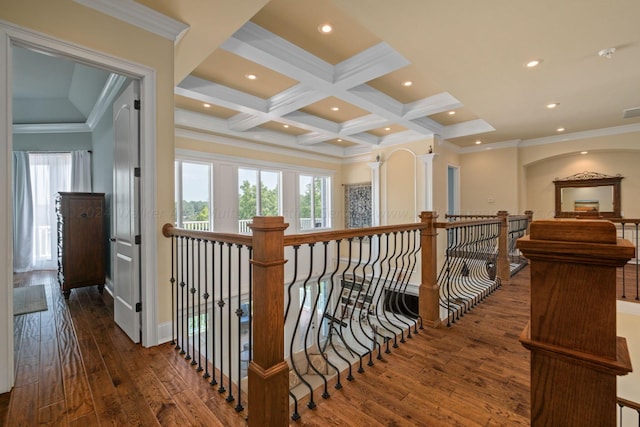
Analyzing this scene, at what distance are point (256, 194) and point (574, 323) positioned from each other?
6.42m

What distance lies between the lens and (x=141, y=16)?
2.31m

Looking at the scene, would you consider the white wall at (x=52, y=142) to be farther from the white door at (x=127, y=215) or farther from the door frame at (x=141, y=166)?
the door frame at (x=141, y=166)

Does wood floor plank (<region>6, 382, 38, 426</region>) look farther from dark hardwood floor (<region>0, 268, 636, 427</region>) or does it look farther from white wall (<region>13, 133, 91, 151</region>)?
white wall (<region>13, 133, 91, 151</region>)

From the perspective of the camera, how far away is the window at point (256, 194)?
21.2ft

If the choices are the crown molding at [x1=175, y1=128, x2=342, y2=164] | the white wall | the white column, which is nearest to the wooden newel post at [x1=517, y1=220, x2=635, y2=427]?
the crown molding at [x1=175, y1=128, x2=342, y2=164]

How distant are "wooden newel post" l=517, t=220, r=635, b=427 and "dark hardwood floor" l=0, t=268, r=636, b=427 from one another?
116 centimetres

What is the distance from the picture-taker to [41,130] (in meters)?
5.35

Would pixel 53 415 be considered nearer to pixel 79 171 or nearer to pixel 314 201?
pixel 79 171

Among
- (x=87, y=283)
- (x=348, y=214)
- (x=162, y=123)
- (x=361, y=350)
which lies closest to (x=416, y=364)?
(x=162, y=123)

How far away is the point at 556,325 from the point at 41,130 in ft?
24.8

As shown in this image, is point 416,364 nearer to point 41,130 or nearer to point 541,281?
point 541,281

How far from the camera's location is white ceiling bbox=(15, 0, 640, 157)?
7.69 feet

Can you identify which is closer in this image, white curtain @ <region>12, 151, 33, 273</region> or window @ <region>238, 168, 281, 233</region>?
white curtain @ <region>12, 151, 33, 273</region>

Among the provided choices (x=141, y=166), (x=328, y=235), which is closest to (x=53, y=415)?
(x=141, y=166)
